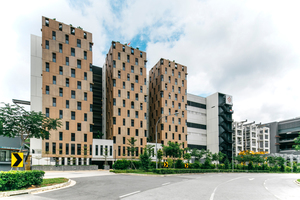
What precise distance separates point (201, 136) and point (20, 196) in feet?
248

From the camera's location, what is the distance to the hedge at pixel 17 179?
1132 cm

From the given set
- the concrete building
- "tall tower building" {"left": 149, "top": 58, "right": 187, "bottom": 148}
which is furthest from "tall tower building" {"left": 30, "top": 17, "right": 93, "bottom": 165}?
the concrete building

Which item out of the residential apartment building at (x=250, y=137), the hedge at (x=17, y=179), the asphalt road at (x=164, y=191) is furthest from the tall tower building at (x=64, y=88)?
the residential apartment building at (x=250, y=137)

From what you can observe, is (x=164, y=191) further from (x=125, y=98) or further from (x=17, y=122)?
(x=125, y=98)

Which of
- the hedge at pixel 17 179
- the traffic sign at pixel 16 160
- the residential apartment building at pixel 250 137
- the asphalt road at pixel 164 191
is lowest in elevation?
the residential apartment building at pixel 250 137

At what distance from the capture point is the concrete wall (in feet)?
257

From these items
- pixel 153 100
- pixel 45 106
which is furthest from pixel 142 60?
pixel 45 106

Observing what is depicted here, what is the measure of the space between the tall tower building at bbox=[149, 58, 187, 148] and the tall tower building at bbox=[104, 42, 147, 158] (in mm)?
7007

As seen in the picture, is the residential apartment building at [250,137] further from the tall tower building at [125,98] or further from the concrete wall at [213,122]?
the tall tower building at [125,98]

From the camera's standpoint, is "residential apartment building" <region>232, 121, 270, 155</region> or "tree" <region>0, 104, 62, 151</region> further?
"residential apartment building" <region>232, 121, 270, 155</region>

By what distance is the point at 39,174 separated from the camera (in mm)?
13500

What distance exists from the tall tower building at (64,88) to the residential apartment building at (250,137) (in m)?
59.1

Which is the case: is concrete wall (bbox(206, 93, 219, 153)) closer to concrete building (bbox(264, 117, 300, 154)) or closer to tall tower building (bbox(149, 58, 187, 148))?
tall tower building (bbox(149, 58, 187, 148))

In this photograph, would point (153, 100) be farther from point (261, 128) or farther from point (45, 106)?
point (261, 128)
